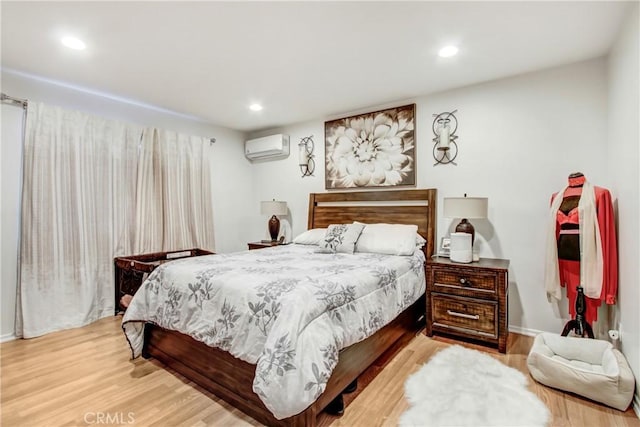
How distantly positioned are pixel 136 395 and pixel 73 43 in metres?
2.54

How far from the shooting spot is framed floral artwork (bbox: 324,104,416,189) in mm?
3617

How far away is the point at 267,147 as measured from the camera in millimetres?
4723

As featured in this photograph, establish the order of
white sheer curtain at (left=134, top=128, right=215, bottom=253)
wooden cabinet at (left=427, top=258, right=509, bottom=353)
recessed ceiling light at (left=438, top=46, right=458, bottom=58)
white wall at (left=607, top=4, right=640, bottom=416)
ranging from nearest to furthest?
white wall at (left=607, top=4, right=640, bottom=416) < recessed ceiling light at (left=438, top=46, right=458, bottom=58) < wooden cabinet at (left=427, top=258, right=509, bottom=353) < white sheer curtain at (left=134, top=128, right=215, bottom=253)

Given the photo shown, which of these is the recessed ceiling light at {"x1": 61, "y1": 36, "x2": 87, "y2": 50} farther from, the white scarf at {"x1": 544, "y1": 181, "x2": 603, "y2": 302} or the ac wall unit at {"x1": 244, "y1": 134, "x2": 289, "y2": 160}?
the white scarf at {"x1": 544, "y1": 181, "x2": 603, "y2": 302}

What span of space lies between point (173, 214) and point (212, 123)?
4.87 ft

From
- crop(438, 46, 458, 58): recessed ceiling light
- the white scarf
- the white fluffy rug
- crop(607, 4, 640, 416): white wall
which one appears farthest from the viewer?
crop(438, 46, 458, 58): recessed ceiling light

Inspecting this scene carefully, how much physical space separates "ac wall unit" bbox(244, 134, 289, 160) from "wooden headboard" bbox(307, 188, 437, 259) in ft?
2.79

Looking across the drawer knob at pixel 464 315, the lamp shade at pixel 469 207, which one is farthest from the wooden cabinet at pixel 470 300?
the lamp shade at pixel 469 207

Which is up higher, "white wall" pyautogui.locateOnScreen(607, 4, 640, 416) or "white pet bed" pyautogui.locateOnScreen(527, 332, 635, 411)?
"white wall" pyautogui.locateOnScreen(607, 4, 640, 416)

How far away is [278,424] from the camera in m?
1.68

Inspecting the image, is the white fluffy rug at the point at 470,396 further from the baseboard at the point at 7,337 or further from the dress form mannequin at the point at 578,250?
the baseboard at the point at 7,337

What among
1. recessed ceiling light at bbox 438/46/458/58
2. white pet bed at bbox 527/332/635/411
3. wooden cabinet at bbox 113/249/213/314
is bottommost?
white pet bed at bbox 527/332/635/411

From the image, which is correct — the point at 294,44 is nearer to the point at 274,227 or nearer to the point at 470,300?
the point at 470,300

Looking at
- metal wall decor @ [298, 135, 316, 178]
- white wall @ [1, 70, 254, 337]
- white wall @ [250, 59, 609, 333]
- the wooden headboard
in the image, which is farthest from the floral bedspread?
metal wall decor @ [298, 135, 316, 178]
